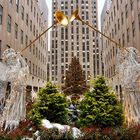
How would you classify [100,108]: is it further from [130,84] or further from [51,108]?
[51,108]

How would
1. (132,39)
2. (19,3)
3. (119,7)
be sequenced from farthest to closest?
(119,7), (19,3), (132,39)

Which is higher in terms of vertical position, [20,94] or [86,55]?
[86,55]

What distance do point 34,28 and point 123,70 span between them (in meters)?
33.5

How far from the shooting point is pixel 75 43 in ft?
411

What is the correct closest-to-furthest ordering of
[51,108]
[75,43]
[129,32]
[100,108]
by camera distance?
[100,108], [51,108], [129,32], [75,43]

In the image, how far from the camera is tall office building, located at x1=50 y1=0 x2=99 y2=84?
405 ft

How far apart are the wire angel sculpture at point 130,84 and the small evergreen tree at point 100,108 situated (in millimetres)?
1281

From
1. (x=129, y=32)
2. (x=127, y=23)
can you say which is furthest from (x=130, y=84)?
(x=127, y=23)

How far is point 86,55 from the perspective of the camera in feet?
408

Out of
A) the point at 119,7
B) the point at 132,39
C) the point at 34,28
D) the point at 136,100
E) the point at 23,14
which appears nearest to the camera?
the point at 136,100

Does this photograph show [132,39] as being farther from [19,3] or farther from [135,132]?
[135,132]

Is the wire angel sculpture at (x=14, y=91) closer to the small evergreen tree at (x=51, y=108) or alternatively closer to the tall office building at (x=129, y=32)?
the small evergreen tree at (x=51, y=108)

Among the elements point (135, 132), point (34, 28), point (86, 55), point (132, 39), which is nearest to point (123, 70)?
point (135, 132)

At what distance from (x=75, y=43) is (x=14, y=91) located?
112666 millimetres
